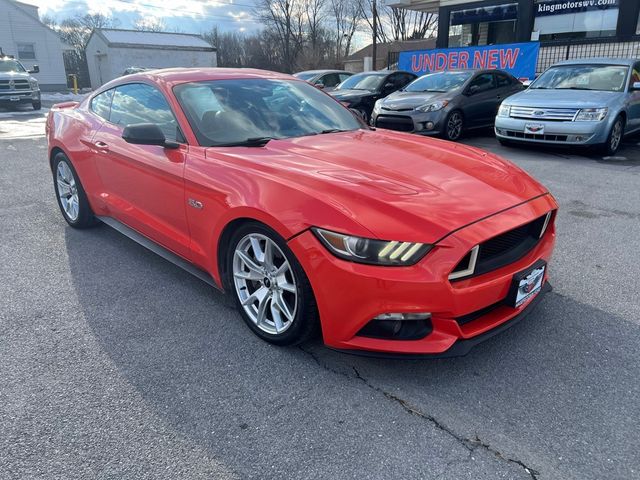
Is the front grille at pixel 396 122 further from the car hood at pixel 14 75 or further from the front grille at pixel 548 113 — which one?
the car hood at pixel 14 75

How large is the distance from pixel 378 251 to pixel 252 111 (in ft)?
5.81

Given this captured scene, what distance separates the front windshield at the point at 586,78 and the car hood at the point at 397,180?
6808 millimetres

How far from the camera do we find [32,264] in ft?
13.3

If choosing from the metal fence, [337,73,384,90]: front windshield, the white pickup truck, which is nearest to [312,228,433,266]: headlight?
[337,73,384,90]: front windshield

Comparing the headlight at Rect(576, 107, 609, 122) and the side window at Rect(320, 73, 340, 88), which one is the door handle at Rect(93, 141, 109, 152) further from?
the side window at Rect(320, 73, 340, 88)

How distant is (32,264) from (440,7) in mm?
19632

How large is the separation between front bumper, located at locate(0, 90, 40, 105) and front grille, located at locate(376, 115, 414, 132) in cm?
1546

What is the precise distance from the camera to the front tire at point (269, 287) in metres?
2.55

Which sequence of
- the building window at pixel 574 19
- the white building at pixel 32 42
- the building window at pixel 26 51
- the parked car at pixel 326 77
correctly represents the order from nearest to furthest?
1. the parked car at pixel 326 77
2. the building window at pixel 574 19
3. the white building at pixel 32 42
4. the building window at pixel 26 51

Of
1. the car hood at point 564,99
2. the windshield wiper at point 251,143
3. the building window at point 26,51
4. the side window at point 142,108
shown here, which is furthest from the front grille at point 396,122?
the building window at point 26,51

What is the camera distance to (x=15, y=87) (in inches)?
737

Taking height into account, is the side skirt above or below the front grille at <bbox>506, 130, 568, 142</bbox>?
below

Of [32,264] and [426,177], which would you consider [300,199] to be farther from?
[32,264]

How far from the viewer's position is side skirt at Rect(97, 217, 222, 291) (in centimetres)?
324
